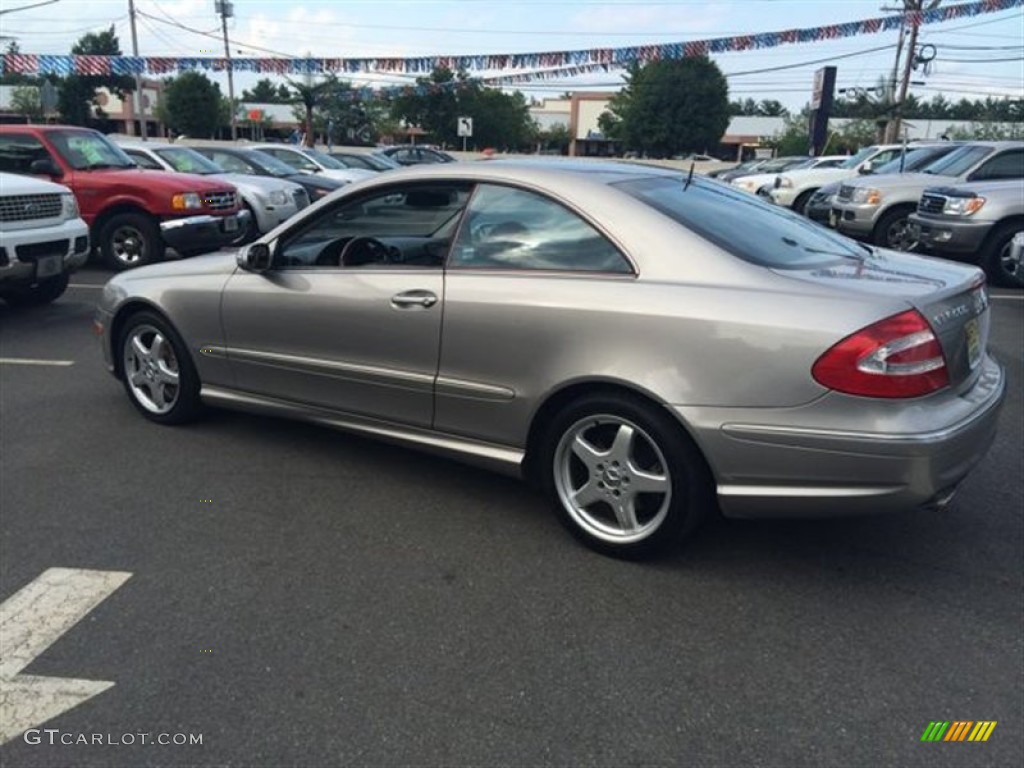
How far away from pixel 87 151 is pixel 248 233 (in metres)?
2.12

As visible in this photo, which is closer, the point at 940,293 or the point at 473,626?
the point at 473,626

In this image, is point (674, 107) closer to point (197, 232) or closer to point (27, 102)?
point (27, 102)

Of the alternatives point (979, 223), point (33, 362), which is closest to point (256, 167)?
point (33, 362)

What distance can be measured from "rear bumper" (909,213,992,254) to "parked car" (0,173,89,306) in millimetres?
9223

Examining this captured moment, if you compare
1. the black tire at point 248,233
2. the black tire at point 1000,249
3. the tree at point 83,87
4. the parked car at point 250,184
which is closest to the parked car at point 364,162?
the parked car at point 250,184

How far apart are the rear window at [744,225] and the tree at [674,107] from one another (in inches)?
2657

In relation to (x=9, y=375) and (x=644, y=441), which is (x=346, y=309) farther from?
(x=9, y=375)

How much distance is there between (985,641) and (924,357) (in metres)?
0.97

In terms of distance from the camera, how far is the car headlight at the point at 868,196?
1162 centimetres

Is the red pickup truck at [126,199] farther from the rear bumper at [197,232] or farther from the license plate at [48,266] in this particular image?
the license plate at [48,266]

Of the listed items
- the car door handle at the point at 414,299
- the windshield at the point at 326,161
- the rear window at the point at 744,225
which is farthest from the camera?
the windshield at the point at 326,161

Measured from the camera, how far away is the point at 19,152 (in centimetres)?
999

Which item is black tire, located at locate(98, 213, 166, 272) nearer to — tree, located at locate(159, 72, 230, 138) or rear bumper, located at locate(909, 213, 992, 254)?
rear bumper, located at locate(909, 213, 992, 254)

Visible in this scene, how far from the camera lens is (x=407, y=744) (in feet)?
7.73
